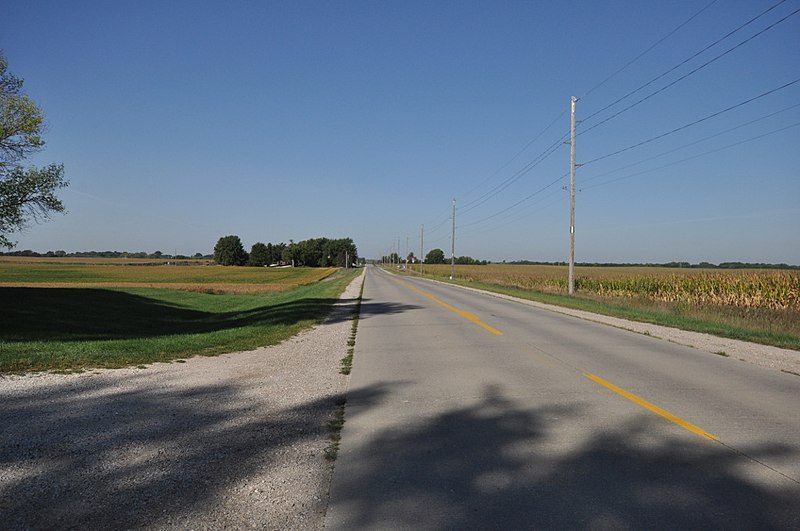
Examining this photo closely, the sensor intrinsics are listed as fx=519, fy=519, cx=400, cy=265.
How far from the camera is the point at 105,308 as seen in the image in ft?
71.6

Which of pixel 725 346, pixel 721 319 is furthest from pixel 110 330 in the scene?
pixel 721 319

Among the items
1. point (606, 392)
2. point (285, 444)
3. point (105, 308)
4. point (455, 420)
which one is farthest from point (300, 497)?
point (105, 308)

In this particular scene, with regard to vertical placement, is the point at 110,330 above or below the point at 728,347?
below

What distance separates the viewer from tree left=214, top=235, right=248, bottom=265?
16644 centimetres

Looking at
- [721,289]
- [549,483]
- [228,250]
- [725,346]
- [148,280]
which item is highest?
[228,250]

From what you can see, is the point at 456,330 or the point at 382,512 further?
the point at 456,330

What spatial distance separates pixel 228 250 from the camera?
166500mm

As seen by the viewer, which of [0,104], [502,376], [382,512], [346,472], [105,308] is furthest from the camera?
[105,308]

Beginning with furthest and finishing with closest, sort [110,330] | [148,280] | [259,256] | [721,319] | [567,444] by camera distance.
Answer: [259,256] < [148,280] < [721,319] < [110,330] < [567,444]

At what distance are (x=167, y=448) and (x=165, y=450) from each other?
0.06 m

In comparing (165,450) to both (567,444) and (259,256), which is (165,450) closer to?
(567,444)

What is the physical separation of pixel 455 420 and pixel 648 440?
2.00m

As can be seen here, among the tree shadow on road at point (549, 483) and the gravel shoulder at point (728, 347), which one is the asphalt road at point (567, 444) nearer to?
the tree shadow on road at point (549, 483)

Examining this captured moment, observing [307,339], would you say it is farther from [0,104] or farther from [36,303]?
[0,104]
